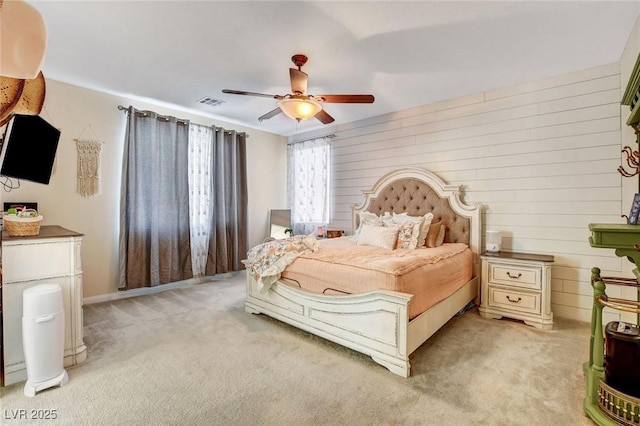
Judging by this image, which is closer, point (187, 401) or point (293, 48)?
point (187, 401)

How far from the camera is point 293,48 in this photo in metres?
2.62

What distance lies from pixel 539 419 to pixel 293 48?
3.13 metres

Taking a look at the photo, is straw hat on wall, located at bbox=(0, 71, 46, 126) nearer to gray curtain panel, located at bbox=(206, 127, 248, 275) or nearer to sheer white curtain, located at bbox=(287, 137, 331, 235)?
gray curtain panel, located at bbox=(206, 127, 248, 275)

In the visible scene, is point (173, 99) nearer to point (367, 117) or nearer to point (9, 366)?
point (367, 117)

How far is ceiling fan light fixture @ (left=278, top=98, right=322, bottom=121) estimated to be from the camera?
2598 mm

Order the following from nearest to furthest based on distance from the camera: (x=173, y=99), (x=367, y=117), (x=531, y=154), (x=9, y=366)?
(x=9, y=366) < (x=531, y=154) < (x=173, y=99) < (x=367, y=117)

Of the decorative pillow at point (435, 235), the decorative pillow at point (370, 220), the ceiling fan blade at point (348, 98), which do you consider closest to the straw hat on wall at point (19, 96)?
the ceiling fan blade at point (348, 98)

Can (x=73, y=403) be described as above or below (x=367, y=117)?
below

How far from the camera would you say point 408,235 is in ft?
11.2

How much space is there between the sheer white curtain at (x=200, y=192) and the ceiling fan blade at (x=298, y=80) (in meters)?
2.57

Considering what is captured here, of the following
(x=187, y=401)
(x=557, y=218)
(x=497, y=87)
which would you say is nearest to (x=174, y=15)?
(x=187, y=401)

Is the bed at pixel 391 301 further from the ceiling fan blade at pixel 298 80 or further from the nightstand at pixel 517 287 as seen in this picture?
the ceiling fan blade at pixel 298 80

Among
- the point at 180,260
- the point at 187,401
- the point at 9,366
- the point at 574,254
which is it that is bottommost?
the point at 187,401

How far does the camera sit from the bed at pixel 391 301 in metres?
2.09
